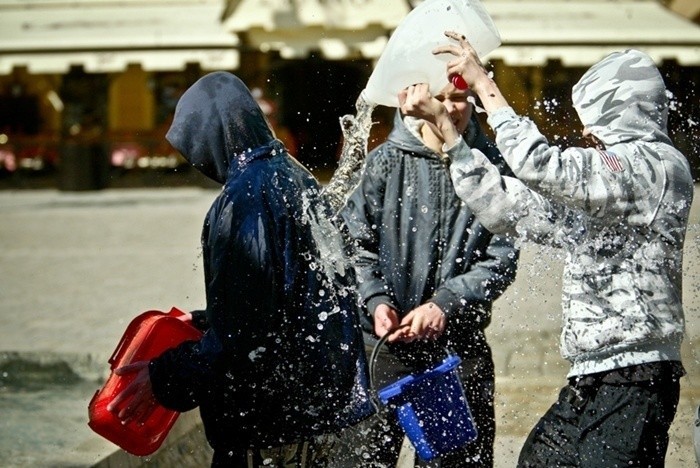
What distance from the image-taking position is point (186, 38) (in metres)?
20.0

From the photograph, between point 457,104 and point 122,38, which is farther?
point 122,38

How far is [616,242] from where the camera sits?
9.70 ft

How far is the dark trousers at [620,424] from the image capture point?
2.96 meters

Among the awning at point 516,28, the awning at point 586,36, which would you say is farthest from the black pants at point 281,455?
the awning at point 516,28

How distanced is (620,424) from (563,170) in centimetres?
70

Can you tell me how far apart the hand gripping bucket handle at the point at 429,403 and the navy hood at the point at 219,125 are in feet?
2.54

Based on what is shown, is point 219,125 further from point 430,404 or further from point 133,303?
point 133,303

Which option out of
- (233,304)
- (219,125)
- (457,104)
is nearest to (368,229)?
(457,104)

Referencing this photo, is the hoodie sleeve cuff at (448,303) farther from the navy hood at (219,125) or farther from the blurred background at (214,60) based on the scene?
the blurred background at (214,60)

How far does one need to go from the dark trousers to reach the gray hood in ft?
2.12

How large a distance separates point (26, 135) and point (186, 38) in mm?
5922

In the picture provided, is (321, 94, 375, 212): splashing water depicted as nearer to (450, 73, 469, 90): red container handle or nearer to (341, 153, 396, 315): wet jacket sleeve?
(341, 153, 396, 315): wet jacket sleeve

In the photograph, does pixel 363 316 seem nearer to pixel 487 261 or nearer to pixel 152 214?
pixel 487 261

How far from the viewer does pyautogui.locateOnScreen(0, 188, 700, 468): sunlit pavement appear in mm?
5383
